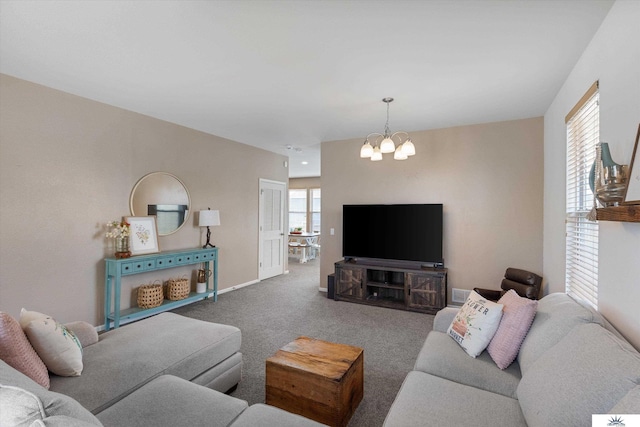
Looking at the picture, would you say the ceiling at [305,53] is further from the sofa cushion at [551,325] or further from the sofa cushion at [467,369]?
the sofa cushion at [467,369]

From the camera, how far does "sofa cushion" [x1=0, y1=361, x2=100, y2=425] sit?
82 cm

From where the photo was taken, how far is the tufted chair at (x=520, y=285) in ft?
11.4

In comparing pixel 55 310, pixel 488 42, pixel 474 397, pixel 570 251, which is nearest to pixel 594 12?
pixel 488 42

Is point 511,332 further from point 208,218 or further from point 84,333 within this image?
point 208,218

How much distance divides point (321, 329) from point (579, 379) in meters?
2.69

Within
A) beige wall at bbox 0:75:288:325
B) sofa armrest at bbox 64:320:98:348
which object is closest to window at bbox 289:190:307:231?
beige wall at bbox 0:75:288:325

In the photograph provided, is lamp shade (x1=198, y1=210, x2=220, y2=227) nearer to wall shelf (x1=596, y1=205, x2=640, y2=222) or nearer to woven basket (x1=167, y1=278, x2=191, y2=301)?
woven basket (x1=167, y1=278, x2=191, y2=301)

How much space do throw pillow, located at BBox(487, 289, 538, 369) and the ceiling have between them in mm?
1860

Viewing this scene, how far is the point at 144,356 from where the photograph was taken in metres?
1.84

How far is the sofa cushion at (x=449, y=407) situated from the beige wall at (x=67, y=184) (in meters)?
3.60

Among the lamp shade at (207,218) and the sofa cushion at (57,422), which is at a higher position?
the lamp shade at (207,218)

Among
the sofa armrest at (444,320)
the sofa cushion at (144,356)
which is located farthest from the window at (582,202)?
the sofa cushion at (144,356)

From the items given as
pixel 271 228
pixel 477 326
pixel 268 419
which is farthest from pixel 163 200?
pixel 477 326

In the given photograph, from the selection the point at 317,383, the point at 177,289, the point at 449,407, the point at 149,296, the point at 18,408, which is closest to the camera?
the point at 18,408
